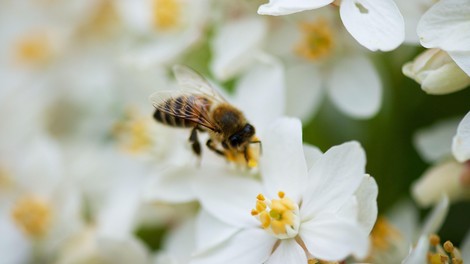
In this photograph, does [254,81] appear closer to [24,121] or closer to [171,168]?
[171,168]

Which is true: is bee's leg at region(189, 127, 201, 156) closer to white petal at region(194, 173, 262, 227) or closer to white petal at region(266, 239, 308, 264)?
white petal at region(194, 173, 262, 227)

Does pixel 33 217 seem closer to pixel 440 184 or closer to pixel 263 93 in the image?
pixel 263 93

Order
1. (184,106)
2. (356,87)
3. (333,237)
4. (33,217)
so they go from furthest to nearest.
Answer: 1. (33,217)
2. (356,87)
3. (184,106)
4. (333,237)

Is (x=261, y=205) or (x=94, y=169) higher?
(x=261, y=205)

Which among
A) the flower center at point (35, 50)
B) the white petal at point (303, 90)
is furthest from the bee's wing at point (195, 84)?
the flower center at point (35, 50)

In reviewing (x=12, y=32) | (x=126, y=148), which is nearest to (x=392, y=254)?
(x=126, y=148)

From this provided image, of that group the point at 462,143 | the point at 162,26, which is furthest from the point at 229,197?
the point at 162,26
